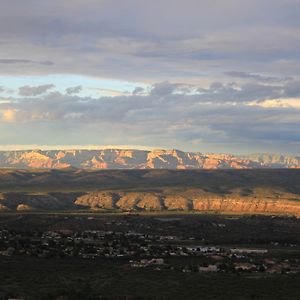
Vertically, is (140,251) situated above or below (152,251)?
above

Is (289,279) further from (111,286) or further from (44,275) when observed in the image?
(44,275)

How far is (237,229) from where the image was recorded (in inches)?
7200

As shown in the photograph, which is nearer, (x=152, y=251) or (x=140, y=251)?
(x=140, y=251)

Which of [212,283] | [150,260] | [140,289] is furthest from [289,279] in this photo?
[150,260]

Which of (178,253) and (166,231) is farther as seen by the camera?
(166,231)

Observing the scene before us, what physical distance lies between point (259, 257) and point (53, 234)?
49.4 metres

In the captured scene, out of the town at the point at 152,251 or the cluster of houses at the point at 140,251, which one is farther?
the town at the point at 152,251

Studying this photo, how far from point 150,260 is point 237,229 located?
273 ft

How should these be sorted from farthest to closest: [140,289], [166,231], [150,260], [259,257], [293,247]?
[166,231]
[293,247]
[259,257]
[150,260]
[140,289]

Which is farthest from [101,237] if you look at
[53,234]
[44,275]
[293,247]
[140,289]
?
[140,289]

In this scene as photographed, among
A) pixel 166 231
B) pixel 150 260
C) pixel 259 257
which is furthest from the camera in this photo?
pixel 166 231

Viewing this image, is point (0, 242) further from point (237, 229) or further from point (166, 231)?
point (237, 229)

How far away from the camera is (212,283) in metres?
79.1

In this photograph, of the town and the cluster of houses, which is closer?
the cluster of houses
